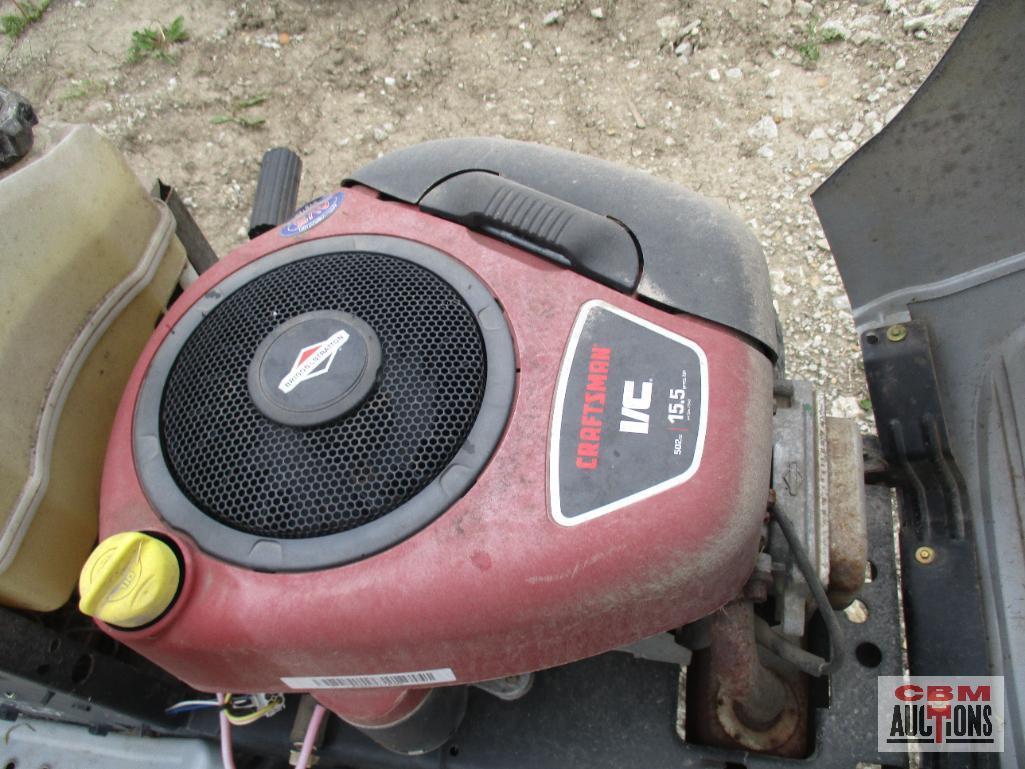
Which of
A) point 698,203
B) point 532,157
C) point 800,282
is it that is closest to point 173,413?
point 532,157

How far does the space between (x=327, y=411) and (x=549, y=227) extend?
0.92ft

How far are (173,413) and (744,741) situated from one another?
76cm

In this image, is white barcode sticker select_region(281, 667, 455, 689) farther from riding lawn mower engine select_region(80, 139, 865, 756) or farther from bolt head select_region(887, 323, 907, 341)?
bolt head select_region(887, 323, 907, 341)

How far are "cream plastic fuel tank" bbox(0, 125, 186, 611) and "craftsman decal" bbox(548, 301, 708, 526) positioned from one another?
1.61 ft

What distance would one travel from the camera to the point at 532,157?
0.94 metres

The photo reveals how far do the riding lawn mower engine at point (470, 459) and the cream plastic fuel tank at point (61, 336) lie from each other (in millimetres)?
74

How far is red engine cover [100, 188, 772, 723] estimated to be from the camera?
27.3 inches

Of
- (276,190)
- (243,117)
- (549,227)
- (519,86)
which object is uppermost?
(519,86)

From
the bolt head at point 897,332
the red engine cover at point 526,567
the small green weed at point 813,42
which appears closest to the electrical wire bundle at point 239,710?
the red engine cover at point 526,567

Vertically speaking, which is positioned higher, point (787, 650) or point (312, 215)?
point (312, 215)

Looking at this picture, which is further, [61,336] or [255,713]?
[255,713]

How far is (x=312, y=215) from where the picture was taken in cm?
95

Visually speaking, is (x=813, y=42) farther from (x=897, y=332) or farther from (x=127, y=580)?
(x=127, y=580)

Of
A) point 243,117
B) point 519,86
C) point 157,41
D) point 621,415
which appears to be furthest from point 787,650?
point 157,41
